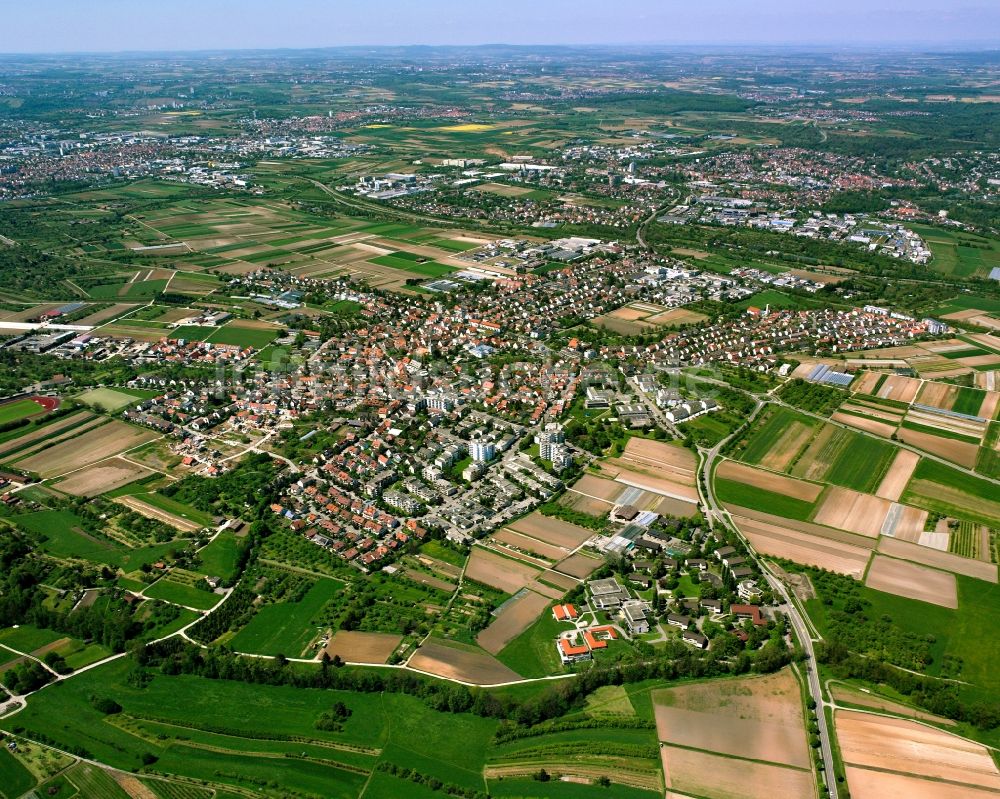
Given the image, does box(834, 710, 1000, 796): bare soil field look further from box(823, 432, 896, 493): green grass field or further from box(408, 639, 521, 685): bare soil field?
box(823, 432, 896, 493): green grass field

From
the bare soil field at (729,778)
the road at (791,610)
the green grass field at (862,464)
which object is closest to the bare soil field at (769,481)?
the road at (791,610)

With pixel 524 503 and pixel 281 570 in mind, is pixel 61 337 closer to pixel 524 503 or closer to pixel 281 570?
pixel 281 570

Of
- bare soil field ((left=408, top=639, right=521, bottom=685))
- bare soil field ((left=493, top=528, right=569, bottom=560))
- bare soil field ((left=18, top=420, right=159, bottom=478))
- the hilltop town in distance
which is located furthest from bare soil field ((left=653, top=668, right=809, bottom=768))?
bare soil field ((left=18, top=420, right=159, bottom=478))

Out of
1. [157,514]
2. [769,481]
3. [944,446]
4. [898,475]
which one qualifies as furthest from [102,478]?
[944,446]

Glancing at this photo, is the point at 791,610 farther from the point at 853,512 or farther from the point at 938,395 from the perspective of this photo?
the point at 938,395

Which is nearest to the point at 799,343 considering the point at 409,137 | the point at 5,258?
the point at 5,258

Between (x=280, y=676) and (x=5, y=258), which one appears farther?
(x=5, y=258)
